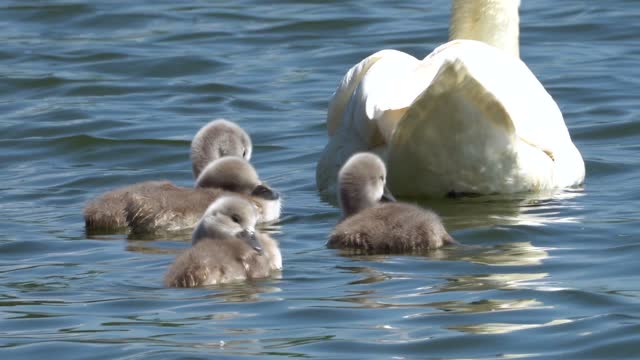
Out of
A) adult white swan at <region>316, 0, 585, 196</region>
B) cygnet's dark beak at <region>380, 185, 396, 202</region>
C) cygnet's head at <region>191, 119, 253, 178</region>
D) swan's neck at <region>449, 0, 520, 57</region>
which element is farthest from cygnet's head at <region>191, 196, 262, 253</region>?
swan's neck at <region>449, 0, 520, 57</region>

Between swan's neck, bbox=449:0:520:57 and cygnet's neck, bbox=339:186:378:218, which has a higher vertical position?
swan's neck, bbox=449:0:520:57

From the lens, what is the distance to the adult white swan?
991cm

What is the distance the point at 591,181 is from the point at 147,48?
23.6 feet

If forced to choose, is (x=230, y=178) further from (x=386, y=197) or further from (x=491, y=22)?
(x=491, y=22)

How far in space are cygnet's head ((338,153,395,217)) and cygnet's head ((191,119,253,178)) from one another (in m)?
1.49

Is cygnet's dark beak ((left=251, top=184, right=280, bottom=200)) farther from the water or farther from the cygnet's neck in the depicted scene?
the cygnet's neck

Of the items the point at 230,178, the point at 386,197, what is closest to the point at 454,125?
the point at 386,197

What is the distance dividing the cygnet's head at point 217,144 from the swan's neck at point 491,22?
1.78m

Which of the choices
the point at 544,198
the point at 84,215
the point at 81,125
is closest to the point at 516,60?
the point at 544,198

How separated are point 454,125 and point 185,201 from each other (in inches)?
58.3

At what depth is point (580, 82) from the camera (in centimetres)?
1509

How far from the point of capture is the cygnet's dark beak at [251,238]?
27.8ft

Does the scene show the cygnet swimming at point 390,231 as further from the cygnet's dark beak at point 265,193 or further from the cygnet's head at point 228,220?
the cygnet's dark beak at point 265,193

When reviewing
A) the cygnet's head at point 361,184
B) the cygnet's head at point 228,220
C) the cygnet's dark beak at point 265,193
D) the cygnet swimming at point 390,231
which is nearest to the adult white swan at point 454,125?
the cygnet's head at point 361,184
